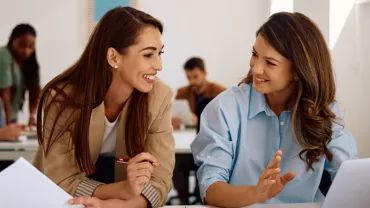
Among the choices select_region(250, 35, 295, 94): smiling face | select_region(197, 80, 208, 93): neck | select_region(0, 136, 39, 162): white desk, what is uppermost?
select_region(250, 35, 295, 94): smiling face

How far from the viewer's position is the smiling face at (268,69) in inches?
66.1

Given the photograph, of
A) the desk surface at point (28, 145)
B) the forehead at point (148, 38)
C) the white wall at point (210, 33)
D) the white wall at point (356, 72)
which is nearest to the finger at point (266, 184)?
the forehead at point (148, 38)

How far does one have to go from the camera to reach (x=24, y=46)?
4234 millimetres

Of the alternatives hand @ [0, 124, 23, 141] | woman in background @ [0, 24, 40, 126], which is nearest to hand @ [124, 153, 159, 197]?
hand @ [0, 124, 23, 141]

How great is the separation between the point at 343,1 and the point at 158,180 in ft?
6.40

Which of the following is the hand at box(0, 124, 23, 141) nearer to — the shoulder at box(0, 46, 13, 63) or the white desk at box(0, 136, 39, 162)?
the white desk at box(0, 136, 39, 162)

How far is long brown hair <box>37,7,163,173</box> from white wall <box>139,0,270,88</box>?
5030 millimetres

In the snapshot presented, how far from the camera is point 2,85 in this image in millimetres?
4371

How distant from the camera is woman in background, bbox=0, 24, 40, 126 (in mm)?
4250

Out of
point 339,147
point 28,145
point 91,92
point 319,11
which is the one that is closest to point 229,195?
point 339,147

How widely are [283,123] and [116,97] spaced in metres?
0.61

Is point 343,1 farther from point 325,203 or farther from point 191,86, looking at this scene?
point 191,86

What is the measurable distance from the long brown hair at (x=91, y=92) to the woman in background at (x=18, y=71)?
8.79 feet

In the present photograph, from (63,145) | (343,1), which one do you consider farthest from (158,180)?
(343,1)
